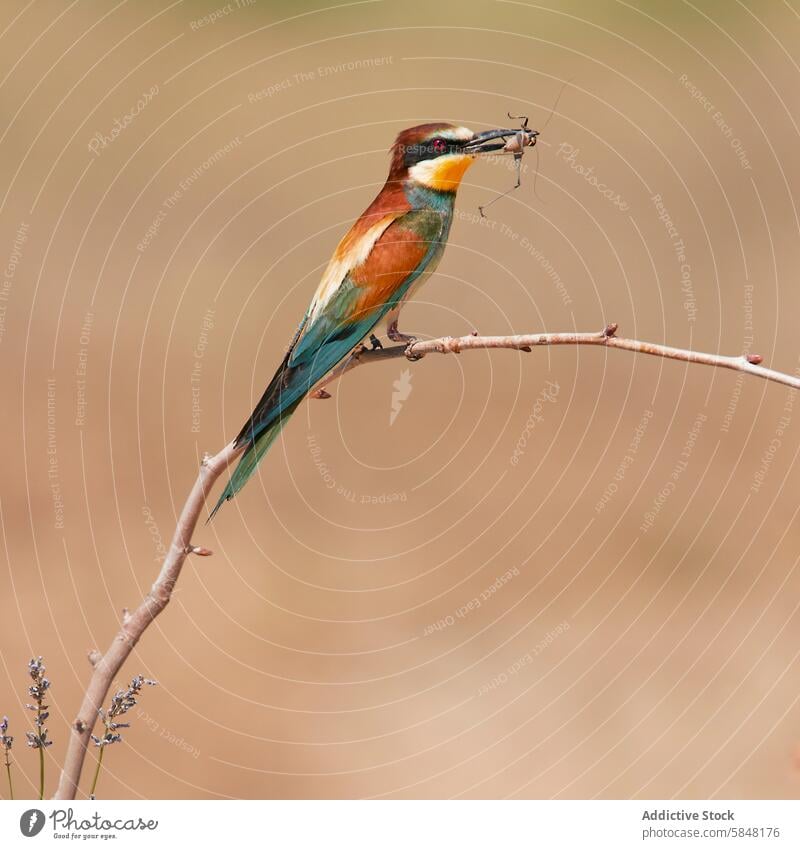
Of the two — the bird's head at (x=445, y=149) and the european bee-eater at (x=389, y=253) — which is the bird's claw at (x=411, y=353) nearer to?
the european bee-eater at (x=389, y=253)

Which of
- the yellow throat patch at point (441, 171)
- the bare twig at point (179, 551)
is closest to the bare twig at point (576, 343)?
the bare twig at point (179, 551)

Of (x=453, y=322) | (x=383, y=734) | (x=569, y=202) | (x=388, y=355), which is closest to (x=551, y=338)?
(x=388, y=355)

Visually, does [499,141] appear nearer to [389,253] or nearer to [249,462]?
[389,253]

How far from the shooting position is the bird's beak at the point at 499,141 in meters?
1.39

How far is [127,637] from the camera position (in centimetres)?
110

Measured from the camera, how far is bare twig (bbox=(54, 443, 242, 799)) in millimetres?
1090

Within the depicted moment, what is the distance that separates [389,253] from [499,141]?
0.23m

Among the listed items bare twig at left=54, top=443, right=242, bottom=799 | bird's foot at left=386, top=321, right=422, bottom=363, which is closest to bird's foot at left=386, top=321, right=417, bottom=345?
bird's foot at left=386, top=321, right=422, bottom=363

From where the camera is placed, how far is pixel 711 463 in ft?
6.51
